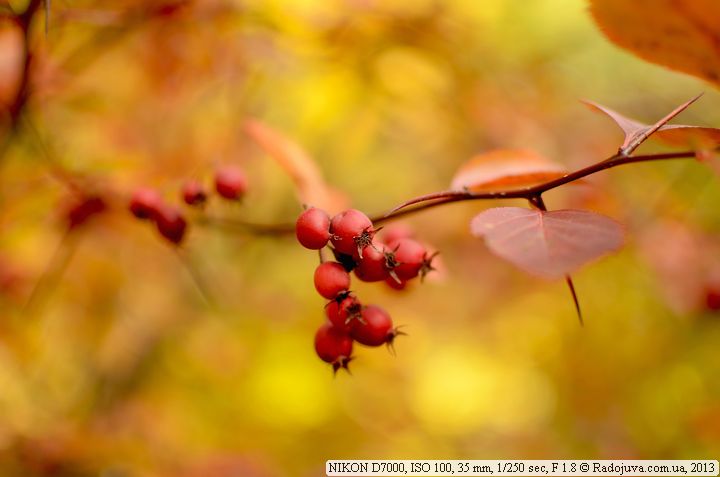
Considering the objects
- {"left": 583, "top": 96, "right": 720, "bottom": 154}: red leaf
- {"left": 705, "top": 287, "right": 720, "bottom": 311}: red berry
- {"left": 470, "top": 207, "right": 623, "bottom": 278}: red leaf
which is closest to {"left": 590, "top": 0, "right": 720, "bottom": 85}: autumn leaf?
{"left": 583, "top": 96, "right": 720, "bottom": 154}: red leaf

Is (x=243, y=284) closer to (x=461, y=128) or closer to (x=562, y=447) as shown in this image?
(x=461, y=128)

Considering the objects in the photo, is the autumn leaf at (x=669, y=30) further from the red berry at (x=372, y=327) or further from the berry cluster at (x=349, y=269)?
the red berry at (x=372, y=327)

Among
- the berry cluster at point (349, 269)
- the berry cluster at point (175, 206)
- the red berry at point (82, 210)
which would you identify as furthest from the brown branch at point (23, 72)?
the berry cluster at point (349, 269)

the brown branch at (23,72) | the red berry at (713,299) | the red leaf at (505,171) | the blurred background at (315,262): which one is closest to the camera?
the red leaf at (505,171)

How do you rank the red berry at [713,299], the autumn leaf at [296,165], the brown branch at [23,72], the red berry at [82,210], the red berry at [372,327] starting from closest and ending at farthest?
the red berry at [372,327] → the brown branch at [23,72] → the autumn leaf at [296,165] → the red berry at [82,210] → the red berry at [713,299]

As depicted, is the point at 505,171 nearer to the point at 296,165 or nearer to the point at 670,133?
the point at 670,133

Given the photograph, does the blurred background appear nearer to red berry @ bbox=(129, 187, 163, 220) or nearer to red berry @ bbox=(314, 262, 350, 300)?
red berry @ bbox=(129, 187, 163, 220)

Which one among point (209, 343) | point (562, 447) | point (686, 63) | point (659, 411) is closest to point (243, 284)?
point (209, 343)
